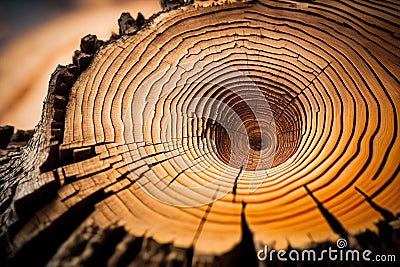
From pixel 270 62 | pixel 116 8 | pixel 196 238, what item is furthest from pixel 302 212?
pixel 116 8

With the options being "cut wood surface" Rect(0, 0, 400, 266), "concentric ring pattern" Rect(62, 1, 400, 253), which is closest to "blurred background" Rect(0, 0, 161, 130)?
"cut wood surface" Rect(0, 0, 400, 266)

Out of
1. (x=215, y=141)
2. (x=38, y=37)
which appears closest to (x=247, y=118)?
(x=215, y=141)

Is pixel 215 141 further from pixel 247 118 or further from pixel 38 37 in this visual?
pixel 38 37

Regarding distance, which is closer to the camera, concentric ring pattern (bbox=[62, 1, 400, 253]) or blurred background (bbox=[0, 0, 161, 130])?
concentric ring pattern (bbox=[62, 1, 400, 253])

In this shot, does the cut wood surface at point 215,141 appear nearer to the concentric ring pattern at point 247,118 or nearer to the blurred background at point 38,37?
the concentric ring pattern at point 247,118

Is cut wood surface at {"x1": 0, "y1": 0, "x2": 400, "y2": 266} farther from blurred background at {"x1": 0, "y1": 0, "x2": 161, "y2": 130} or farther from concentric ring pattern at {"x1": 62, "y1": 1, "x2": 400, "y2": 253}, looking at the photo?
blurred background at {"x1": 0, "y1": 0, "x2": 161, "y2": 130}

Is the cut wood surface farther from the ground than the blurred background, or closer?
closer

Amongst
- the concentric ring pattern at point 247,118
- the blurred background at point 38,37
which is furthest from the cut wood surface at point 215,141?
the blurred background at point 38,37
